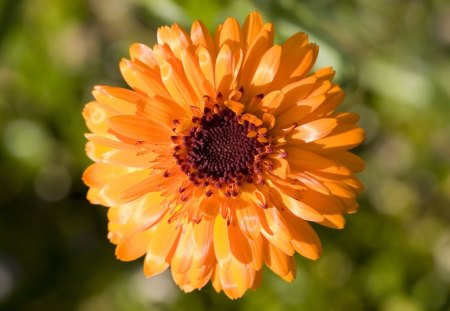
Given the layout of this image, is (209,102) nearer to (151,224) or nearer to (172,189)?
(172,189)

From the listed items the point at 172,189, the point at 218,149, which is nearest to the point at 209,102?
the point at 218,149

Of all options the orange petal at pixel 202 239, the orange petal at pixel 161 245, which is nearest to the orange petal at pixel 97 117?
the orange petal at pixel 161 245

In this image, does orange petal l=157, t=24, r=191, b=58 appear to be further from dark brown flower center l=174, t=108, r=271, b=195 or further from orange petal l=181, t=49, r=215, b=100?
dark brown flower center l=174, t=108, r=271, b=195

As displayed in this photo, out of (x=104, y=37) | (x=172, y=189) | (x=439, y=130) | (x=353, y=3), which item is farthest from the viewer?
(x=104, y=37)

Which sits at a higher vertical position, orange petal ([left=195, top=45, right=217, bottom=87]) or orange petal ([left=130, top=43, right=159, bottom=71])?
orange petal ([left=195, top=45, right=217, bottom=87])

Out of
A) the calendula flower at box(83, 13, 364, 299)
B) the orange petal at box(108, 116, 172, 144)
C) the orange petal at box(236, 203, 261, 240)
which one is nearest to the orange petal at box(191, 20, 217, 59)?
the calendula flower at box(83, 13, 364, 299)

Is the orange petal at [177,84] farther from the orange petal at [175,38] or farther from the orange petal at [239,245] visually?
the orange petal at [239,245]
